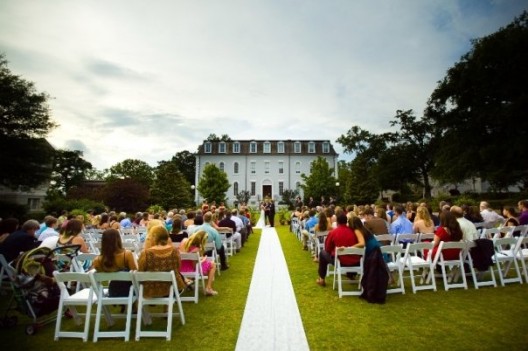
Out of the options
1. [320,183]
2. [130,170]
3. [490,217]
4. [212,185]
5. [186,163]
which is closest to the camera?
[490,217]

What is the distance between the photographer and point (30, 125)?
29.9 m

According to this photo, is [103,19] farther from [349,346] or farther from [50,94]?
[50,94]

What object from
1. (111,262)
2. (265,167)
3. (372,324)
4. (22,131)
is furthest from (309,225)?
(265,167)

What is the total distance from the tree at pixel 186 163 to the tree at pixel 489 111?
54756 mm

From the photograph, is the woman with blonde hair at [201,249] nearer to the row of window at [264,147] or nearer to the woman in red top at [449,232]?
the woman in red top at [449,232]

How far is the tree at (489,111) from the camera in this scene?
22.5 meters

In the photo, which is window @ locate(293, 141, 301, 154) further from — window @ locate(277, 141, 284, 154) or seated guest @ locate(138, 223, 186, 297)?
seated guest @ locate(138, 223, 186, 297)

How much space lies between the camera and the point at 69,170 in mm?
69688

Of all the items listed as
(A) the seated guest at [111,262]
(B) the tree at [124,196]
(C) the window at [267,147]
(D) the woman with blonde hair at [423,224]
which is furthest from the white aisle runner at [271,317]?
(C) the window at [267,147]

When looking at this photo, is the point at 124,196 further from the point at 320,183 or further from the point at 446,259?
the point at 446,259

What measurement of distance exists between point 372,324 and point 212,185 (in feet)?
132

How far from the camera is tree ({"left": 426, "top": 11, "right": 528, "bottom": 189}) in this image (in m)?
22.5

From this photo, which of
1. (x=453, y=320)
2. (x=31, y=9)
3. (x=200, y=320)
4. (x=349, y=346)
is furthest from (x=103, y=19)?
(x=453, y=320)

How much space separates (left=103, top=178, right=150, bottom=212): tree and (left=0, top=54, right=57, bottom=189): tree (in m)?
6.20
